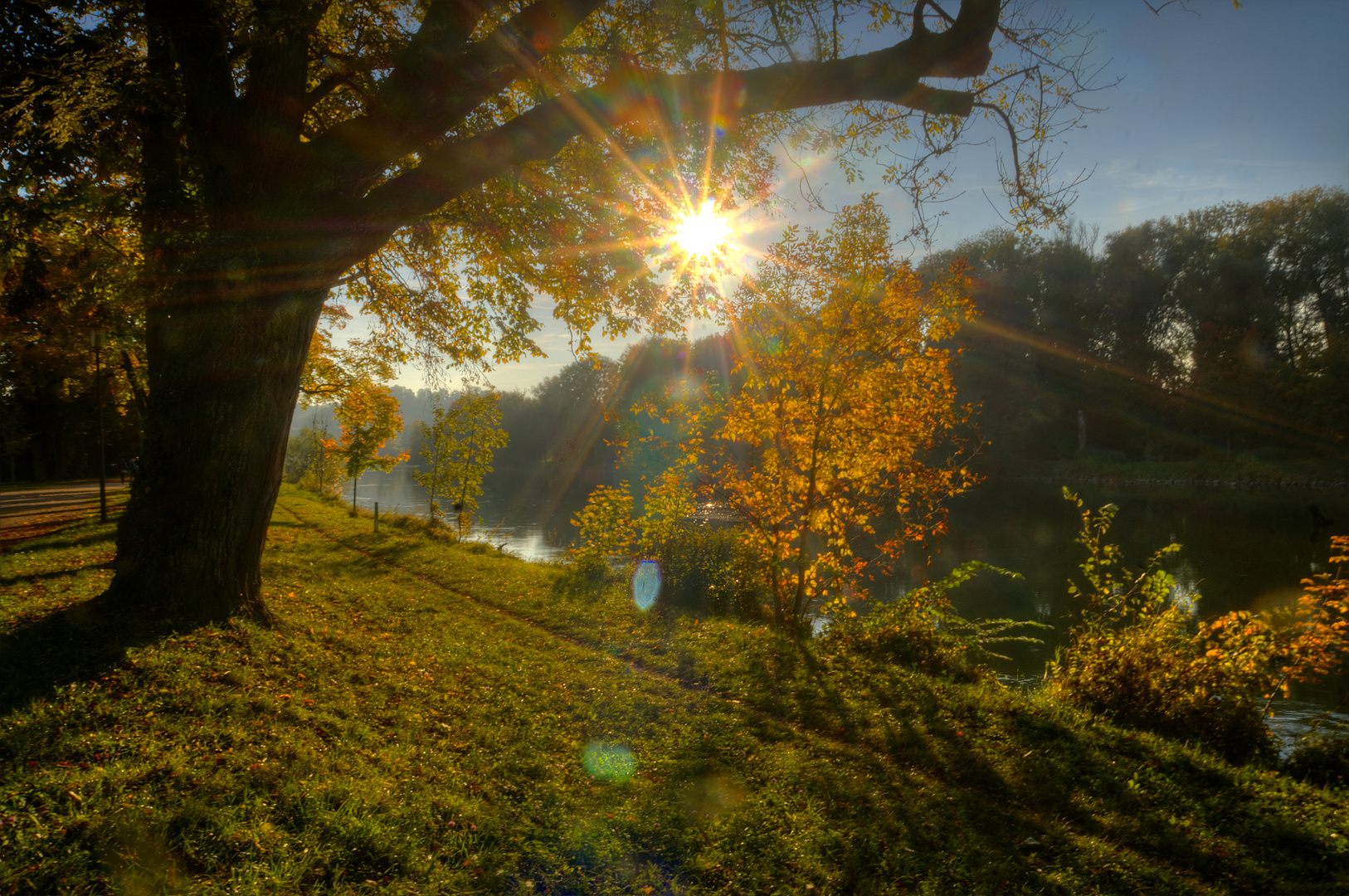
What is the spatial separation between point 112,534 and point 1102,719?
47.7 feet

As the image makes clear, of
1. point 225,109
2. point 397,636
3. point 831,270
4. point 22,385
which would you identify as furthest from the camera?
point 22,385

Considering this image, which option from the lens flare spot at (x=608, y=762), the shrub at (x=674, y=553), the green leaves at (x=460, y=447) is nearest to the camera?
the lens flare spot at (x=608, y=762)

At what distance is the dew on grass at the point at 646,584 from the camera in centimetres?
991

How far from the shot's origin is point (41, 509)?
1524 cm

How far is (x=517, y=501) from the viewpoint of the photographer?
41.5 metres

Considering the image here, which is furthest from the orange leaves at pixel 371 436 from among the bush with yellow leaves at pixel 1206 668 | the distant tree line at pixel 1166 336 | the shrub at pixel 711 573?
the distant tree line at pixel 1166 336

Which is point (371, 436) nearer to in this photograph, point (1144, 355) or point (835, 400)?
point (835, 400)

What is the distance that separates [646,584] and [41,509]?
1554 centimetres

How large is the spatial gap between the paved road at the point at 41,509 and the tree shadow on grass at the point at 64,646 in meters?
7.75

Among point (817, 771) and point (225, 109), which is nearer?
point (817, 771)

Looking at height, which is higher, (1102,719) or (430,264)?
(430,264)

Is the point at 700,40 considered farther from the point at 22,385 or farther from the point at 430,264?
the point at 22,385

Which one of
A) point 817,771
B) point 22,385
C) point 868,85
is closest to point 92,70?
point 868,85

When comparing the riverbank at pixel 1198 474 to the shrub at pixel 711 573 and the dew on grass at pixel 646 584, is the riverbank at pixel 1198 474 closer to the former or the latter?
the shrub at pixel 711 573
